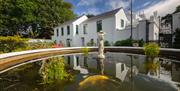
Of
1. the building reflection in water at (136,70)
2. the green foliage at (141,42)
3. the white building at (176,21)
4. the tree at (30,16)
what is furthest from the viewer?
the tree at (30,16)

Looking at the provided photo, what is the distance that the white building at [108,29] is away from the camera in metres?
27.8

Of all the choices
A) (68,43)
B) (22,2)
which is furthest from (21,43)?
(22,2)

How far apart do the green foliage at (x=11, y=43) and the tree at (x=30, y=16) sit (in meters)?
25.7

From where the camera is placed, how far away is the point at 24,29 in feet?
174

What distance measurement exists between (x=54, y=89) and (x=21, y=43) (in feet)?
50.3

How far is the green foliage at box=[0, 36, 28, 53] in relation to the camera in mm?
19438

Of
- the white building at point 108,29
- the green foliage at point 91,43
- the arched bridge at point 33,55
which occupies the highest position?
the white building at point 108,29

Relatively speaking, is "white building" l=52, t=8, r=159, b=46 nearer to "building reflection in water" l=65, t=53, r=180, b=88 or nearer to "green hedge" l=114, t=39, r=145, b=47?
"green hedge" l=114, t=39, r=145, b=47

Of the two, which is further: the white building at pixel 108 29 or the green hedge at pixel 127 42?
the white building at pixel 108 29

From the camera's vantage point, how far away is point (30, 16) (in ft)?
153

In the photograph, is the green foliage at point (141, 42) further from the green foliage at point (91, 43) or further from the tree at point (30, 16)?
the tree at point (30, 16)

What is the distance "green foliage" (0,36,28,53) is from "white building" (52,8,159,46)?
1513 centimetres

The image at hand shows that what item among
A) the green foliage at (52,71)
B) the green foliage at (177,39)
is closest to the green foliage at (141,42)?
the green foliage at (177,39)

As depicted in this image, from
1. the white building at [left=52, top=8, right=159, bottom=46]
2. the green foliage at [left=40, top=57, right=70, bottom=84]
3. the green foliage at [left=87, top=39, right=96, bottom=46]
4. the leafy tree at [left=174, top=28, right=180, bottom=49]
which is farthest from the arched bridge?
the green foliage at [left=87, top=39, right=96, bottom=46]
